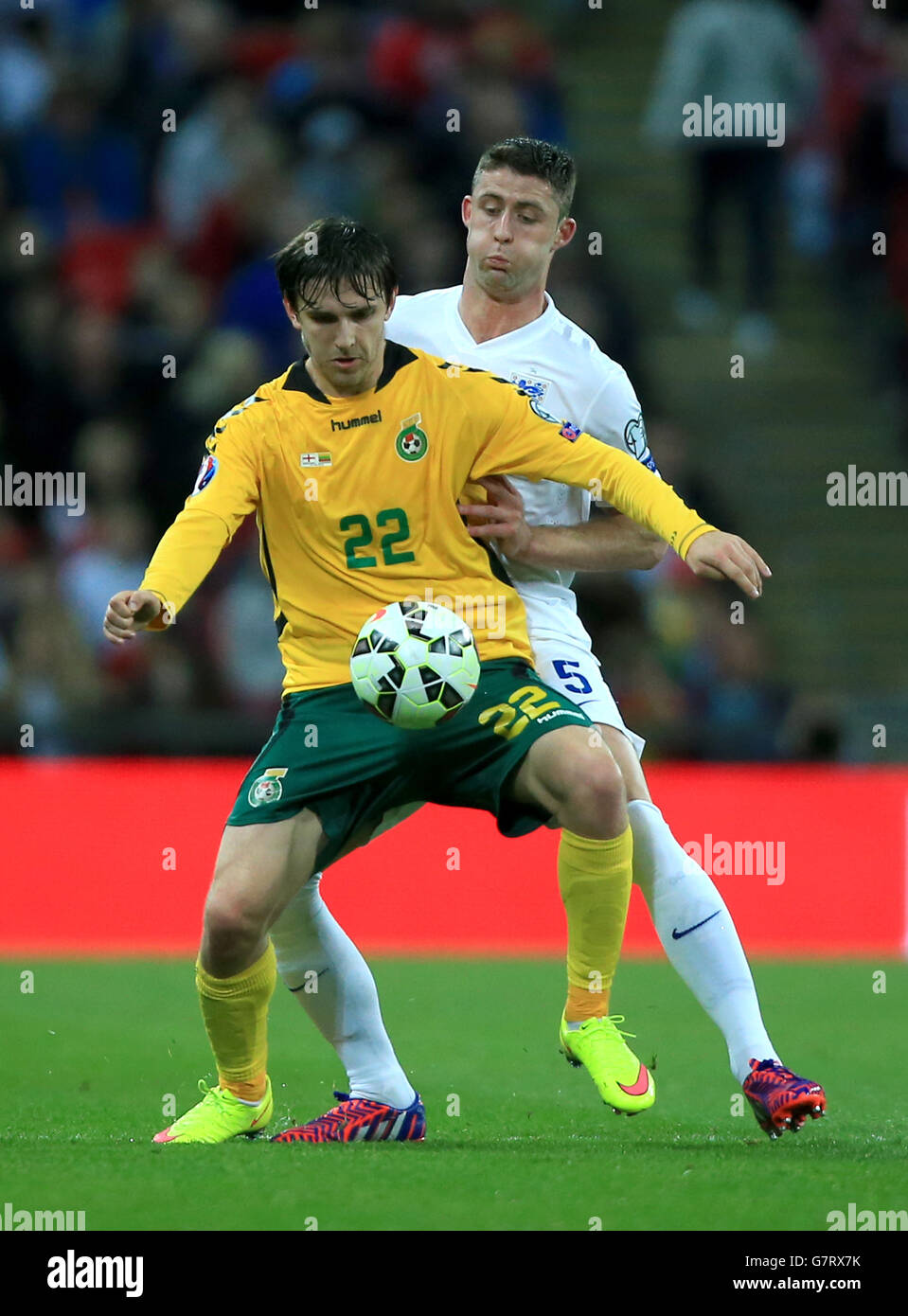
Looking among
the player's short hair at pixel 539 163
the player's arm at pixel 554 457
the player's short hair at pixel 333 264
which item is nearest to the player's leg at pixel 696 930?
the player's arm at pixel 554 457

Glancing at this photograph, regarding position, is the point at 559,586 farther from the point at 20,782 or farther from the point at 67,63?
the point at 67,63

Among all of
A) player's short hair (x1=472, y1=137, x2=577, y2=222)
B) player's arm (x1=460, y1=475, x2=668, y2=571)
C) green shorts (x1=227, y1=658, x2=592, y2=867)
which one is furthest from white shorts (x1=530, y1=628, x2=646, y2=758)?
player's short hair (x1=472, y1=137, x2=577, y2=222)

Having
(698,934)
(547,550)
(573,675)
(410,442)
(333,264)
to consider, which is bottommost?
(698,934)

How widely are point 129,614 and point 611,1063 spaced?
1.67 metres

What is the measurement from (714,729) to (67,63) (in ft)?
18.1

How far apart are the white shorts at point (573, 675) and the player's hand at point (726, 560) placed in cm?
70

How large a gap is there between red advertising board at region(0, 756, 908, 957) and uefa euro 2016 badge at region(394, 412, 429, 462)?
4845 mm

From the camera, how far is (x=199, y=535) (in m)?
5.19

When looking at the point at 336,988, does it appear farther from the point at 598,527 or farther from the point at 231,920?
the point at 598,527

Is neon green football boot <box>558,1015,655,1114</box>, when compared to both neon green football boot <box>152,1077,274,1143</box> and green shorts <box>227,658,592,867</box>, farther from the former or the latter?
neon green football boot <box>152,1077,274,1143</box>

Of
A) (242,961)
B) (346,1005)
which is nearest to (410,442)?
(242,961)

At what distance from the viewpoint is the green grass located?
4.40m

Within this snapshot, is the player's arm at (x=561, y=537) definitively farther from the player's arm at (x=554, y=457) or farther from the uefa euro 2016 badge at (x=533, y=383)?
the uefa euro 2016 badge at (x=533, y=383)

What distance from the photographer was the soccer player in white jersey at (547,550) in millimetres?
5590
